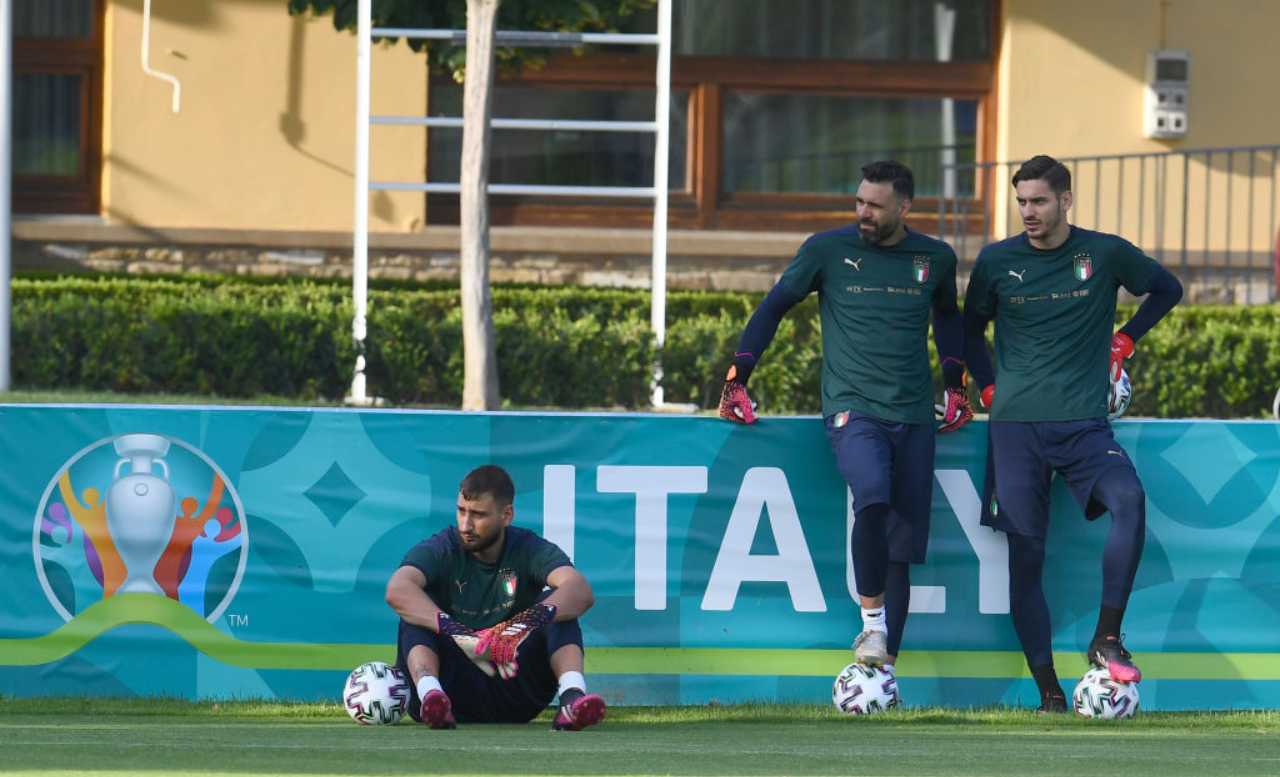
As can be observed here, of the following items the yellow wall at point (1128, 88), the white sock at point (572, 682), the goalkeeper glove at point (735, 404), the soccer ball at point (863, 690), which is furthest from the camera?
the yellow wall at point (1128, 88)


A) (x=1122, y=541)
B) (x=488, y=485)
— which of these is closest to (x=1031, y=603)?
(x=1122, y=541)

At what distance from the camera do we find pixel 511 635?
713 centimetres

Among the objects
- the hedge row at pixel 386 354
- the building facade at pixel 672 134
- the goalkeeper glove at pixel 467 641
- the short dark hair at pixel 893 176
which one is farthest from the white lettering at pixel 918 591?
the building facade at pixel 672 134

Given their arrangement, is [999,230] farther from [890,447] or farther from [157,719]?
[157,719]

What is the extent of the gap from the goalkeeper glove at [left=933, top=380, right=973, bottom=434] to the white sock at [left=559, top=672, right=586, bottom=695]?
6.01 feet

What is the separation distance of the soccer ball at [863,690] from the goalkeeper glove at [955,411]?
977mm

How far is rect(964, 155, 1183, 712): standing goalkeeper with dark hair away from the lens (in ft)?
25.2

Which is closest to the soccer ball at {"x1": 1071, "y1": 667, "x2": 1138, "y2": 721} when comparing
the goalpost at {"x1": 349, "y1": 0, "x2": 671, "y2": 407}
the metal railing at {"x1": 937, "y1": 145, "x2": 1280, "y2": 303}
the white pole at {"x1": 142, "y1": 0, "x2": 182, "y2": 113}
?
the goalpost at {"x1": 349, "y1": 0, "x2": 671, "y2": 407}

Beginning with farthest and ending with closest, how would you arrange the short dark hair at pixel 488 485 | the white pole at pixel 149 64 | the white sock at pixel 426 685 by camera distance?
the white pole at pixel 149 64 < the short dark hair at pixel 488 485 < the white sock at pixel 426 685

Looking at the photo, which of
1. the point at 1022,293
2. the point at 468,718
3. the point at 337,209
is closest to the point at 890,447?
the point at 1022,293

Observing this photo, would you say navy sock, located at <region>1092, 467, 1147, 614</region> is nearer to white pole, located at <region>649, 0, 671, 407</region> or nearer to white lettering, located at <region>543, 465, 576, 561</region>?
white lettering, located at <region>543, 465, 576, 561</region>

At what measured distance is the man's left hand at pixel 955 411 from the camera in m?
7.94

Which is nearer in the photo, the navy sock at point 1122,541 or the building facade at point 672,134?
the navy sock at point 1122,541

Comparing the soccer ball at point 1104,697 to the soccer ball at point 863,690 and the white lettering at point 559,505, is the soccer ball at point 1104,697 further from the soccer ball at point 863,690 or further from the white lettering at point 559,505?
the white lettering at point 559,505
